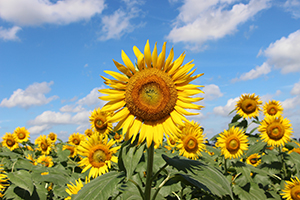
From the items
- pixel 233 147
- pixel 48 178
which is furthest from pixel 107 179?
pixel 233 147

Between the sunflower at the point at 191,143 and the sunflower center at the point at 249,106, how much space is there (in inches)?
117

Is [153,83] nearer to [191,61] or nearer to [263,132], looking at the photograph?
[191,61]

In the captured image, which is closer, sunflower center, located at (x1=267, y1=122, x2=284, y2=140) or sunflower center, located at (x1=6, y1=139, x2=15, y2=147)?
sunflower center, located at (x1=267, y1=122, x2=284, y2=140)

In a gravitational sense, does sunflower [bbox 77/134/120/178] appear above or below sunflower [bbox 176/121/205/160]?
below

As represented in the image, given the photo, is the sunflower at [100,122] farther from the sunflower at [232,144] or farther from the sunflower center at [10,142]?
the sunflower center at [10,142]

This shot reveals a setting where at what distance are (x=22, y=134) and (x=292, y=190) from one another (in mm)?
9672

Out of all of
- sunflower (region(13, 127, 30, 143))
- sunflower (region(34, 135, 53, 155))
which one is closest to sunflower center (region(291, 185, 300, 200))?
sunflower (region(34, 135, 53, 155))

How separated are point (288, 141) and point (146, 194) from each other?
5.59 metres

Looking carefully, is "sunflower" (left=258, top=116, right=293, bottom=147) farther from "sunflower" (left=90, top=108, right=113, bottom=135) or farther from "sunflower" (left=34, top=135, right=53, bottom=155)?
"sunflower" (left=34, top=135, right=53, bottom=155)

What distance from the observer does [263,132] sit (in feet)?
21.5

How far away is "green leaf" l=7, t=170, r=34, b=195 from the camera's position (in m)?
3.84

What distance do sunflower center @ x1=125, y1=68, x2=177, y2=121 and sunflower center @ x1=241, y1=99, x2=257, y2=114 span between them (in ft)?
19.3

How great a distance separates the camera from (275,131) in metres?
6.34

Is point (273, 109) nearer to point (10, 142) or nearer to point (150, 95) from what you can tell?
point (150, 95)
